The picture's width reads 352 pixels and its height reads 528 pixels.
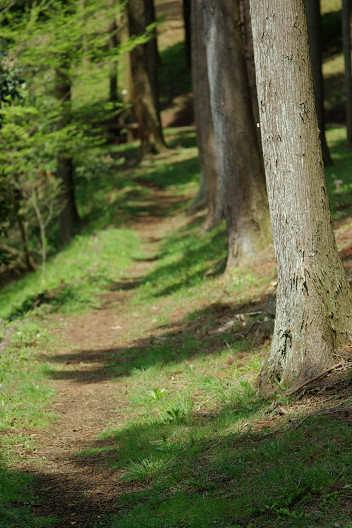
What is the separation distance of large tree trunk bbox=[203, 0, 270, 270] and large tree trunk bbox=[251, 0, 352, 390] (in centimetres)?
457

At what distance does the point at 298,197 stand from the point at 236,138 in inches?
193

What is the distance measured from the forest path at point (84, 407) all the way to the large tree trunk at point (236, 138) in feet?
6.56

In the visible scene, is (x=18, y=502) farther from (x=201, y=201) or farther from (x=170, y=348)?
(x=201, y=201)

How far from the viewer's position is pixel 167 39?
154ft

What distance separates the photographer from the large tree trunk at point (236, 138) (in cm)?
959

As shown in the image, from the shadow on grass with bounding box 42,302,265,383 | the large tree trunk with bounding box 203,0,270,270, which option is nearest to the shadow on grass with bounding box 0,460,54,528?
the shadow on grass with bounding box 42,302,265,383

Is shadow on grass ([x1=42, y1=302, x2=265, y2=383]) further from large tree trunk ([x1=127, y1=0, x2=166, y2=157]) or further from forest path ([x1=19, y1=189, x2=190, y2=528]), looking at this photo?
large tree trunk ([x1=127, y1=0, x2=166, y2=157])

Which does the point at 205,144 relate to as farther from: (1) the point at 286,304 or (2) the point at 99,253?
(1) the point at 286,304

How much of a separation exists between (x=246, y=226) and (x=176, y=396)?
167 inches

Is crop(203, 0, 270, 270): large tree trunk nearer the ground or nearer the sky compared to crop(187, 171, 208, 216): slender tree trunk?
nearer the sky

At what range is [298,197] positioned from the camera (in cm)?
491

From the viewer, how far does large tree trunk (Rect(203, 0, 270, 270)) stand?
31.5 ft

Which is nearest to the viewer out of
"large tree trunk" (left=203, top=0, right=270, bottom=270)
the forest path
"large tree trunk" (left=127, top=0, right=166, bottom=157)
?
the forest path

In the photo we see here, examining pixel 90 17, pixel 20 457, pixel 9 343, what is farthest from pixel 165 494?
pixel 90 17
